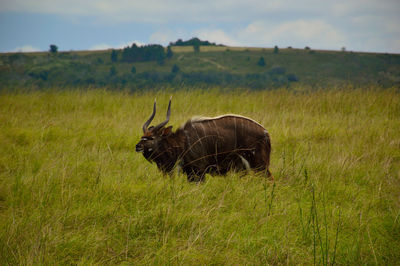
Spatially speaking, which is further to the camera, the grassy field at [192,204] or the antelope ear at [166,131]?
the antelope ear at [166,131]

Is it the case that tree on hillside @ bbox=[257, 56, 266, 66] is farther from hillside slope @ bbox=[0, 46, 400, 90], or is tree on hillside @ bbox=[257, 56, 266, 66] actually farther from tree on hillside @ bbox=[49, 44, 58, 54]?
tree on hillside @ bbox=[49, 44, 58, 54]

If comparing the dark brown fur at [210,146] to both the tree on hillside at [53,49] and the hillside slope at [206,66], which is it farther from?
the tree on hillside at [53,49]

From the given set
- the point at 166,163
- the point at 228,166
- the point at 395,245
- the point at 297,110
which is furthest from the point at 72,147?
the point at 297,110

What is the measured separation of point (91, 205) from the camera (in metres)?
3.72

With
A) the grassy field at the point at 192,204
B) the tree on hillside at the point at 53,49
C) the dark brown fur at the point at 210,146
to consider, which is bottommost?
the grassy field at the point at 192,204

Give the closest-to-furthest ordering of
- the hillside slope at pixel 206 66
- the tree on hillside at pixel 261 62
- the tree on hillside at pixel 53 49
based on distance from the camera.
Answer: the hillside slope at pixel 206 66, the tree on hillside at pixel 261 62, the tree on hillside at pixel 53 49

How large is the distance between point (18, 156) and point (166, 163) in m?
2.65

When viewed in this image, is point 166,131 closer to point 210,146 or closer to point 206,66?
point 210,146

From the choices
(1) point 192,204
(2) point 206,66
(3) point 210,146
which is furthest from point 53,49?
(1) point 192,204

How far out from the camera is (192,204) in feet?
12.3

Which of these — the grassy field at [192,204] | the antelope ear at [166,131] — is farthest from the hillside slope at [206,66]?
the antelope ear at [166,131]

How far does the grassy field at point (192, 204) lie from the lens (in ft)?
9.80

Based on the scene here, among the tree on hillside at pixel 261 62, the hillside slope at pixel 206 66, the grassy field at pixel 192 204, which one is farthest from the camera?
the tree on hillside at pixel 261 62

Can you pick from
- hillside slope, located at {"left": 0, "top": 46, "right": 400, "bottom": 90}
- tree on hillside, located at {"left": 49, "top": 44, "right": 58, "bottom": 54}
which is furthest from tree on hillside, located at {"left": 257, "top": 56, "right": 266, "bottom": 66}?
tree on hillside, located at {"left": 49, "top": 44, "right": 58, "bottom": 54}
